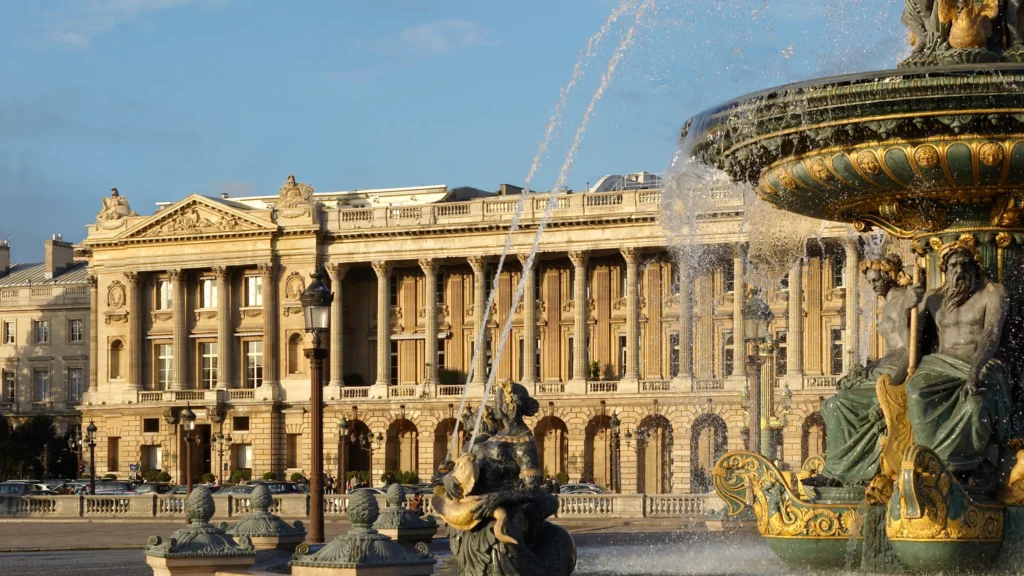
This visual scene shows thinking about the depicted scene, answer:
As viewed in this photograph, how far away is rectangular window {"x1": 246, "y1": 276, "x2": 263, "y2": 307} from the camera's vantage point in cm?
9225

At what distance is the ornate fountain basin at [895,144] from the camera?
12.8 meters

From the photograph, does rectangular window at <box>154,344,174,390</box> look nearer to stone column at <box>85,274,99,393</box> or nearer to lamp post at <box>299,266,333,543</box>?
stone column at <box>85,274,99,393</box>

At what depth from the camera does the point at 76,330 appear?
348 feet

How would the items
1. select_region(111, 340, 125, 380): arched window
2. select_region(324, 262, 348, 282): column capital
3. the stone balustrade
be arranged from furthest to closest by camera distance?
select_region(111, 340, 125, 380): arched window
select_region(324, 262, 348, 282): column capital
the stone balustrade

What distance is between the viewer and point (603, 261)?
87062mm

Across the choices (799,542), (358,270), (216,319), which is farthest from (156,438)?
(799,542)

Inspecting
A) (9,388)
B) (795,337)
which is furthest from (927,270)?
(9,388)

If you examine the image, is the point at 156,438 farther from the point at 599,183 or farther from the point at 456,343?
the point at 599,183

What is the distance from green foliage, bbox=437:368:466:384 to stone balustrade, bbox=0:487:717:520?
106 feet

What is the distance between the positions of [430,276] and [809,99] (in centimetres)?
7555

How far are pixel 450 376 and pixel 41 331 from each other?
28500 mm

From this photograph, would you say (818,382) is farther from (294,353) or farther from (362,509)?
(362,509)

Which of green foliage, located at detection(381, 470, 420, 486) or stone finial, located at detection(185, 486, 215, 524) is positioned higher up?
stone finial, located at detection(185, 486, 215, 524)

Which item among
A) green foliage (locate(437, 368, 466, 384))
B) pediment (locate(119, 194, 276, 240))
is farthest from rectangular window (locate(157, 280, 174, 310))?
green foliage (locate(437, 368, 466, 384))
